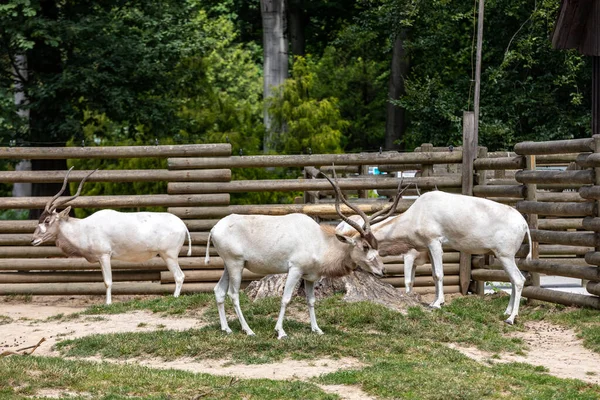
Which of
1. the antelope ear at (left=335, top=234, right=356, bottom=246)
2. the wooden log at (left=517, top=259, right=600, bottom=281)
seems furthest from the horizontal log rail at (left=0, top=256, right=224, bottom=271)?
the antelope ear at (left=335, top=234, right=356, bottom=246)

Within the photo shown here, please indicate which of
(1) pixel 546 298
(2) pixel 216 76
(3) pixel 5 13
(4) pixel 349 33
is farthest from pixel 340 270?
(2) pixel 216 76

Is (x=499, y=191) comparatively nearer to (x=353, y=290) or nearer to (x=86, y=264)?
(x=353, y=290)

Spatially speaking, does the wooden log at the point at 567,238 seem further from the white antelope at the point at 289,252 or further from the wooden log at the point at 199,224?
the wooden log at the point at 199,224

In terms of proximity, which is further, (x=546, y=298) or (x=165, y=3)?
(x=165, y=3)

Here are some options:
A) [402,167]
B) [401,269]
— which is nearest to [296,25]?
[402,167]

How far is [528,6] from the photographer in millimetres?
28703

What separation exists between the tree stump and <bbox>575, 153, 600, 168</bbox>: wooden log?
108 inches

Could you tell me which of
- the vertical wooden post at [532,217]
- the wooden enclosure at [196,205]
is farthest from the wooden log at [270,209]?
the vertical wooden post at [532,217]

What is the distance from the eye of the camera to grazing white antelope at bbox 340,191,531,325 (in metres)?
13.6

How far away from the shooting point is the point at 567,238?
46.0 feet

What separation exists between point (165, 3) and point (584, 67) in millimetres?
11012

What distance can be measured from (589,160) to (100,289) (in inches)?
289

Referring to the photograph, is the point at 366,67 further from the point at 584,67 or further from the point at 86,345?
the point at 86,345

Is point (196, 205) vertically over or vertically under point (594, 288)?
over
